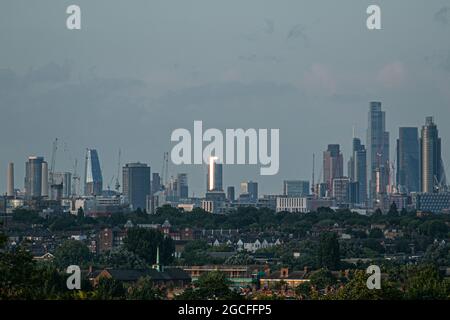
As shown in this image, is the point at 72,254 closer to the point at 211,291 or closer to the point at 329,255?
the point at 329,255

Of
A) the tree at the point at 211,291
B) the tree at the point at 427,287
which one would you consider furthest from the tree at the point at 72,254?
the tree at the point at 211,291

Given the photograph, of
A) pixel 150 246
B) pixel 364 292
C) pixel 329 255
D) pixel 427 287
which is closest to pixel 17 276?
pixel 364 292

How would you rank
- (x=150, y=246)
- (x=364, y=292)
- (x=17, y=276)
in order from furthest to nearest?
(x=150, y=246)
(x=364, y=292)
(x=17, y=276)

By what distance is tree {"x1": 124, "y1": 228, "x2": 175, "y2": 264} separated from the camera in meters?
138

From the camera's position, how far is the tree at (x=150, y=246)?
452 feet

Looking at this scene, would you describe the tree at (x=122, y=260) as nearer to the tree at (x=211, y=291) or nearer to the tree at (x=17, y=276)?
the tree at (x=211, y=291)

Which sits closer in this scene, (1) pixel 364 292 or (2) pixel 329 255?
(1) pixel 364 292

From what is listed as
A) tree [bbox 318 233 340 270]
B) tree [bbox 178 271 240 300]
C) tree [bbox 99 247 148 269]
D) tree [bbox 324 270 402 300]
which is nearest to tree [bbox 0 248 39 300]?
tree [bbox 324 270 402 300]

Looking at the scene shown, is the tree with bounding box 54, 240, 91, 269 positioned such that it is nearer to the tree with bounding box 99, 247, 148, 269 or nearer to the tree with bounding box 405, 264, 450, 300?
the tree with bounding box 99, 247, 148, 269

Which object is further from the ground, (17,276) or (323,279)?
(17,276)

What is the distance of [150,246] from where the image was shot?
456ft
